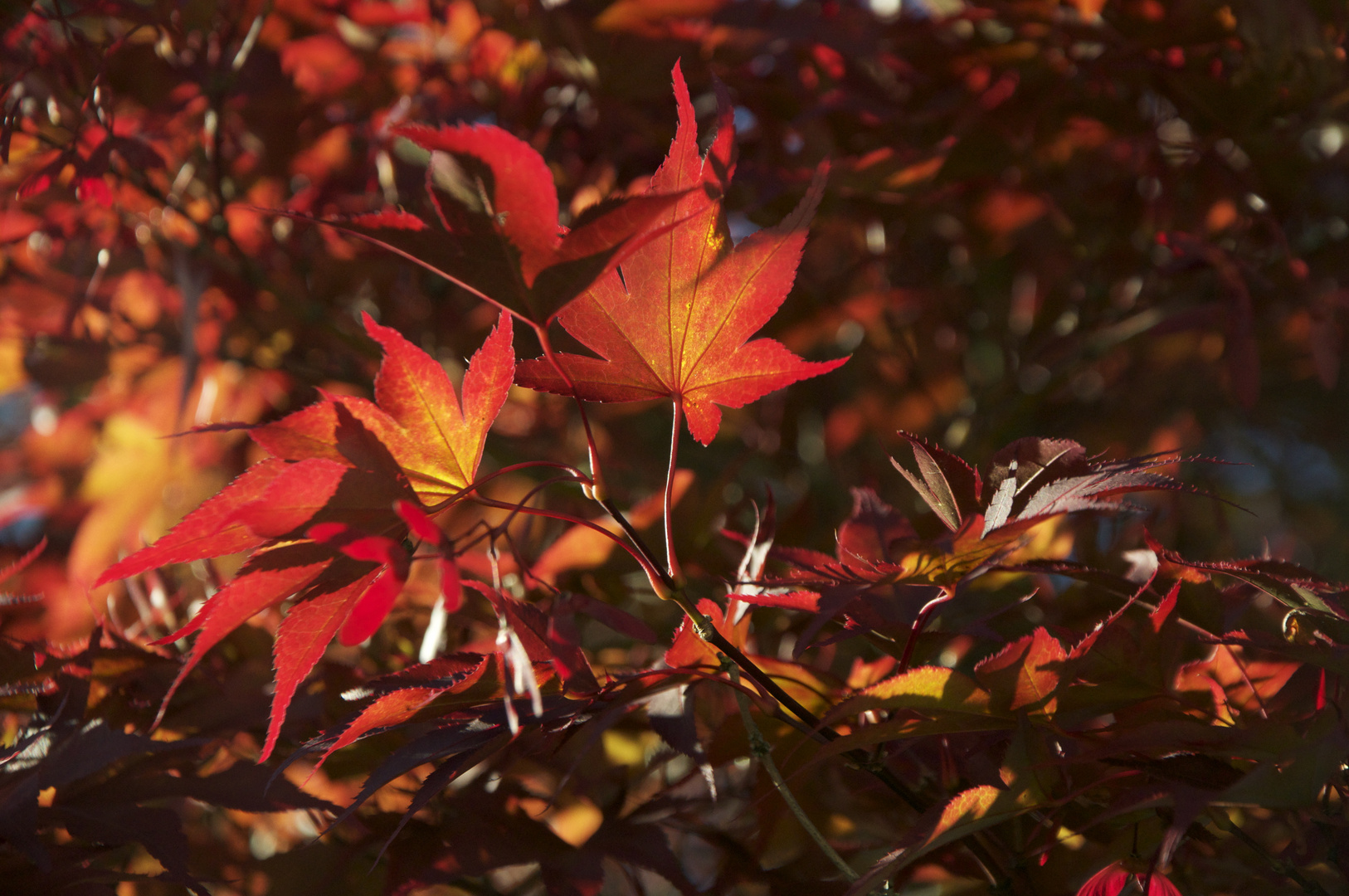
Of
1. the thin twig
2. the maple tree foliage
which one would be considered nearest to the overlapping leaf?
the maple tree foliage

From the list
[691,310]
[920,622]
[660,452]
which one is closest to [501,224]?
[691,310]

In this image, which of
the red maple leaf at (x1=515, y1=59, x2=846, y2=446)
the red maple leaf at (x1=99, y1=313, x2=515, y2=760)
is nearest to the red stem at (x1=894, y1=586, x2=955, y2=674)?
the red maple leaf at (x1=515, y1=59, x2=846, y2=446)

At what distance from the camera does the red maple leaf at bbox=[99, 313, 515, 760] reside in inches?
14.8

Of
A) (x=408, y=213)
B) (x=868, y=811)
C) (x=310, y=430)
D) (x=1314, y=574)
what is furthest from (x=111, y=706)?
(x=1314, y=574)

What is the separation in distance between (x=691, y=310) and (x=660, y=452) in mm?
1167

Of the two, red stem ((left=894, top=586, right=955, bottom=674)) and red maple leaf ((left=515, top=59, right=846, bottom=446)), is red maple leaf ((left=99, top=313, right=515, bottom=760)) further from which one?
red stem ((left=894, top=586, right=955, bottom=674))

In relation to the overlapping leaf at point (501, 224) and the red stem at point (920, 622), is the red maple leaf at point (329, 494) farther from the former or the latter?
the red stem at point (920, 622)

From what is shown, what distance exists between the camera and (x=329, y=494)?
0.38 m

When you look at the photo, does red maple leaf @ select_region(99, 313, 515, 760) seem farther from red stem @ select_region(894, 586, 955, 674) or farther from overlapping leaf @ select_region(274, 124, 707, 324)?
red stem @ select_region(894, 586, 955, 674)

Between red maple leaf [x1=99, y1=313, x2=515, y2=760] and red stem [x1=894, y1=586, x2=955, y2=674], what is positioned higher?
red maple leaf [x1=99, y1=313, x2=515, y2=760]

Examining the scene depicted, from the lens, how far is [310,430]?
15.8 inches

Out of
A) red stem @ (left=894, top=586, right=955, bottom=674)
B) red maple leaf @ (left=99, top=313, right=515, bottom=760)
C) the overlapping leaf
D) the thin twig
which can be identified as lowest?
the thin twig

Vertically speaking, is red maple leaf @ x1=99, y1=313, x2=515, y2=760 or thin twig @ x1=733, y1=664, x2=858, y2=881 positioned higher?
red maple leaf @ x1=99, y1=313, x2=515, y2=760

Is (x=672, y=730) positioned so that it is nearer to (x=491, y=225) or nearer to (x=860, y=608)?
(x=860, y=608)
